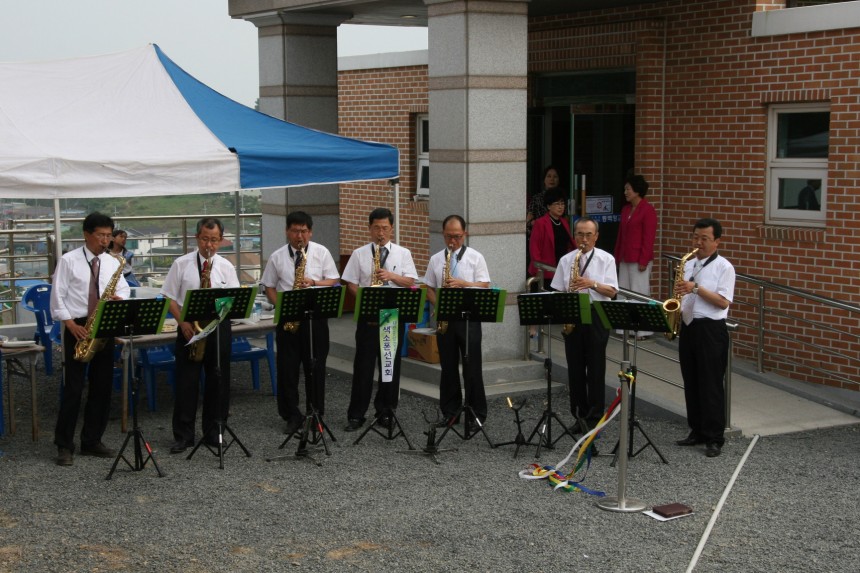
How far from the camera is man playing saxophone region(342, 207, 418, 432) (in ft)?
34.5

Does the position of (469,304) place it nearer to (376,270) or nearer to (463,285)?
(463,285)

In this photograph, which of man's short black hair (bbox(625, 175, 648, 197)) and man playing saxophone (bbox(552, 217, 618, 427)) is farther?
man's short black hair (bbox(625, 175, 648, 197))

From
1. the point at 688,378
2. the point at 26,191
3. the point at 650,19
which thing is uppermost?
the point at 650,19

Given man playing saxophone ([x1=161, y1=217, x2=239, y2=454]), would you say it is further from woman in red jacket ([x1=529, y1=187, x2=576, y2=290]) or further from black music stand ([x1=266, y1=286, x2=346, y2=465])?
woman in red jacket ([x1=529, y1=187, x2=576, y2=290])

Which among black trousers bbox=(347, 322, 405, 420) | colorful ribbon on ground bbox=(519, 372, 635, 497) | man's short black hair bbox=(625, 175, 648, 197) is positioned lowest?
colorful ribbon on ground bbox=(519, 372, 635, 497)

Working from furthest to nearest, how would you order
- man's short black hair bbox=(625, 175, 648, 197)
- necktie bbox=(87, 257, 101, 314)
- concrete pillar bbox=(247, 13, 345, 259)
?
concrete pillar bbox=(247, 13, 345, 259)
man's short black hair bbox=(625, 175, 648, 197)
necktie bbox=(87, 257, 101, 314)

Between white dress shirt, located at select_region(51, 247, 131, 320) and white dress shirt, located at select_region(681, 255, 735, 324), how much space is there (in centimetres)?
465

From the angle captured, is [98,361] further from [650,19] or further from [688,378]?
[650,19]

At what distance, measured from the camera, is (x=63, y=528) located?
797cm

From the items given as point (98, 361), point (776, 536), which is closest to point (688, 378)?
point (776, 536)

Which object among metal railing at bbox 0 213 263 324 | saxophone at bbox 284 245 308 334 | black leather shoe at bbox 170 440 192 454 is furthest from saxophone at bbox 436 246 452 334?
metal railing at bbox 0 213 263 324

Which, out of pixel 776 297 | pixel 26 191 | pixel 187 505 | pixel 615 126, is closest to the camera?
pixel 187 505

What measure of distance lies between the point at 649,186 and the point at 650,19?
6.27ft

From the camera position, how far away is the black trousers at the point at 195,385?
9945mm
